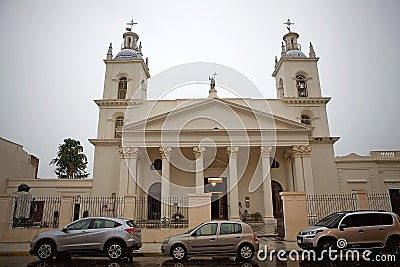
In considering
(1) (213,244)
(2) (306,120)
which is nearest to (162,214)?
(1) (213,244)

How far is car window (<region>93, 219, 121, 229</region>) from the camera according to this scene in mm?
10555

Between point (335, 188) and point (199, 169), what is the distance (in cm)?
1163

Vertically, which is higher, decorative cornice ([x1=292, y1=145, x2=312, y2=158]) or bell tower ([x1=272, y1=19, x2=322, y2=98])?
bell tower ([x1=272, y1=19, x2=322, y2=98])

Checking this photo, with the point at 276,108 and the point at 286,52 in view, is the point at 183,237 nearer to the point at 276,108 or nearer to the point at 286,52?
the point at 276,108

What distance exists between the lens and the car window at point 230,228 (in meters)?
10.3

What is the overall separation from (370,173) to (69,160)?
32845mm

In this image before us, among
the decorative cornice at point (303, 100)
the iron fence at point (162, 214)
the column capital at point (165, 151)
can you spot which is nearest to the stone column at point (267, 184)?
the iron fence at point (162, 214)

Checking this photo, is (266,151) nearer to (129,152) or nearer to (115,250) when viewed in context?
(129,152)

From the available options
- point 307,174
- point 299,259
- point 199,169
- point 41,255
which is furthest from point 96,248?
point 307,174

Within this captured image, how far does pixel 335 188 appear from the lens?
26219mm

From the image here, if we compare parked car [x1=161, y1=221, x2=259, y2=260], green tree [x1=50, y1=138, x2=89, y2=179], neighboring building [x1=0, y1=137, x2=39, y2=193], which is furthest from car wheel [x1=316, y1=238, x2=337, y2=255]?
green tree [x1=50, y1=138, x2=89, y2=179]

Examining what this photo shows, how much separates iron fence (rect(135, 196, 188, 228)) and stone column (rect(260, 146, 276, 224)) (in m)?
6.43

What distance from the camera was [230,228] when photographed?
1042cm

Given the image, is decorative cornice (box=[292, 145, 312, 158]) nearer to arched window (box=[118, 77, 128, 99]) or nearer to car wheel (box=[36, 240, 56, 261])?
arched window (box=[118, 77, 128, 99])
